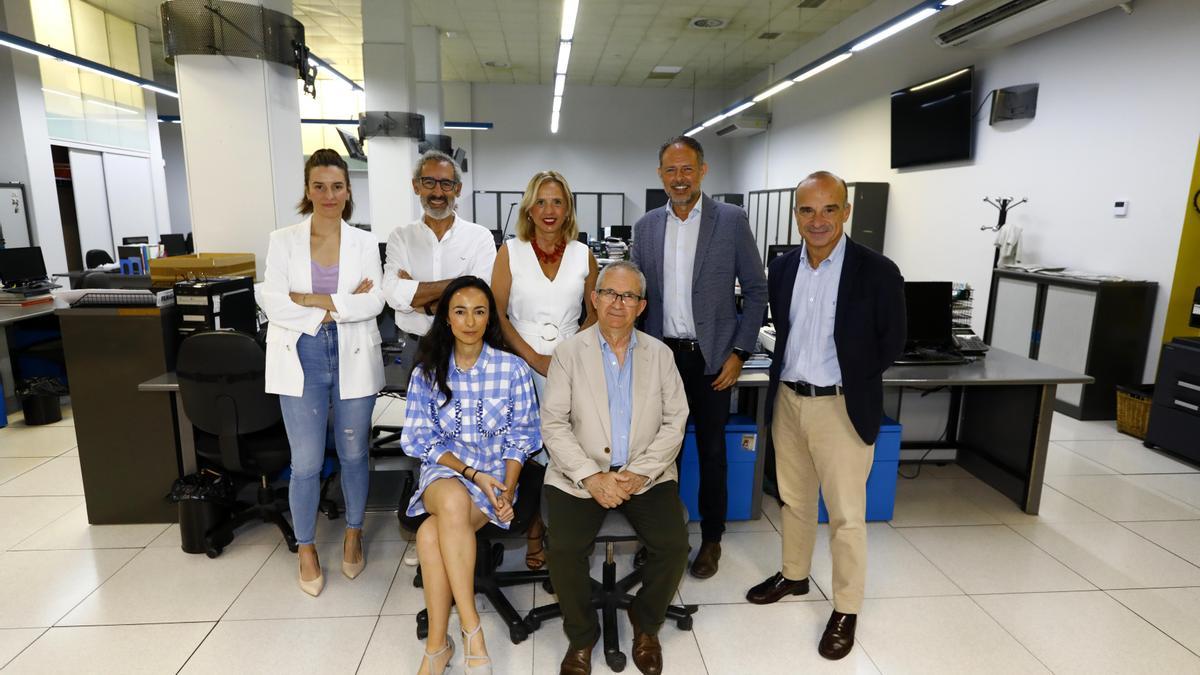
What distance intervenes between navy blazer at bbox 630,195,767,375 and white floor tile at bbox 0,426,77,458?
4.16 metres

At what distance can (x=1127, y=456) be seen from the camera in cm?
402

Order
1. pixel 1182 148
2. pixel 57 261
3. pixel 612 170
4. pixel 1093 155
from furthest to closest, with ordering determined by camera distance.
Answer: pixel 612 170 → pixel 57 261 → pixel 1093 155 → pixel 1182 148

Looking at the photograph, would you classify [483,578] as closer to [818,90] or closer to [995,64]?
[995,64]

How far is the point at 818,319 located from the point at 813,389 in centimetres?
25

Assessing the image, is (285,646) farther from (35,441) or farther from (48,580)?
(35,441)

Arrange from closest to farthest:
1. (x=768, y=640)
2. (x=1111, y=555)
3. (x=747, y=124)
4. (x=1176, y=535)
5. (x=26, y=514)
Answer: (x=768, y=640) < (x=1111, y=555) < (x=1176, y=535) < (x=26, y=514) < (x=747, y=124)

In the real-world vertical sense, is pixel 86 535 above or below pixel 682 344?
below

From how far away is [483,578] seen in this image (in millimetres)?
2383

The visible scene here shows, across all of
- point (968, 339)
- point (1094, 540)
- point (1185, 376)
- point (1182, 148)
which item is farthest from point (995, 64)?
point (1094, 540)

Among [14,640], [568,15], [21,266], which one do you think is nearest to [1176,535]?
[14,640]

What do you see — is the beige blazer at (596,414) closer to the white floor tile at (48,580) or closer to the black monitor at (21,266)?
the white floor tile at (48,580)

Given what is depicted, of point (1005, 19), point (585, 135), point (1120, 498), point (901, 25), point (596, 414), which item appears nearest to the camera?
point (596, 414)

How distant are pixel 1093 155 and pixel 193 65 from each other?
6.38 meters

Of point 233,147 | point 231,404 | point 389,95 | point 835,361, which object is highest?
point 389,95
